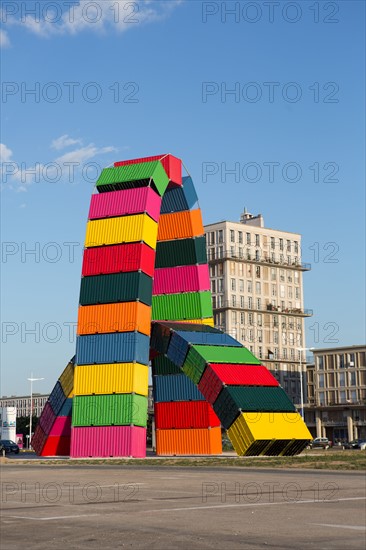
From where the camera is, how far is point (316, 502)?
64.8 feet

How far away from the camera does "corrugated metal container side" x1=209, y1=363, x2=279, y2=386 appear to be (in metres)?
51.3

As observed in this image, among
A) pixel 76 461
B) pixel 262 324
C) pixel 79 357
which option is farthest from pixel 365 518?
pixel 262 324

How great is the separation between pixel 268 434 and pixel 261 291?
113512 mm

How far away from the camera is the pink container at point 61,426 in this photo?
198 feet

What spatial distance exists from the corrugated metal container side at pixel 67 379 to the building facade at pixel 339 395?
9512 cm

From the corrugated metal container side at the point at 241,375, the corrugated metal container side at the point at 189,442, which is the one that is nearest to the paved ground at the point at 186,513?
the corrugated metal container side at the point at 241,375

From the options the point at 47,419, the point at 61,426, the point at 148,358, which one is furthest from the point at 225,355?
the point at 47,419

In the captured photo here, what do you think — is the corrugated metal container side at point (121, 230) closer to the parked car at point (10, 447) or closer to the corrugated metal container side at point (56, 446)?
the corrugated metal container side at point (56, 446)

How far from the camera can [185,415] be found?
59656 mm

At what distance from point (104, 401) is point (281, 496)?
105ft

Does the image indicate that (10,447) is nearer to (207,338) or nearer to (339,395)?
(207,338)

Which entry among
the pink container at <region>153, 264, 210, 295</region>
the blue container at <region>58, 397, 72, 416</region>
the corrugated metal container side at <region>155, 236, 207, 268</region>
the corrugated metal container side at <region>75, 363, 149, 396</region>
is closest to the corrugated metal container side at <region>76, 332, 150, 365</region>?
A: the corrugated metal container side at <region>75, 363, 149, 396</region>

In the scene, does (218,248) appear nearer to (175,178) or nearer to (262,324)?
(262,324)

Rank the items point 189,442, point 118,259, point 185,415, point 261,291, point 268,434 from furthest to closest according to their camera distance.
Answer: point 261,291, point 185,415, point 189,442, point 118,259, point 268,434
